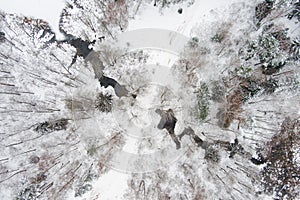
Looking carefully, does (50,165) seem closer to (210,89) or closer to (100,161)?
(100,161)

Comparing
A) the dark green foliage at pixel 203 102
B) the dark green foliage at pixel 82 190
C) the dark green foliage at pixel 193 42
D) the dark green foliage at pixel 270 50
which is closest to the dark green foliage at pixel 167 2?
the dark green foliage at pixel 193 42

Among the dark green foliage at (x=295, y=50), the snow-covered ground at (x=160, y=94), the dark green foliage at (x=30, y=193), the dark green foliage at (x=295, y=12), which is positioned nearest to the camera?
the dark green foliage at (x=295, y=50)

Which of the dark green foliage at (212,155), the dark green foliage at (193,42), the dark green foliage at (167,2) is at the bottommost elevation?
the dark green foliage at (212,155)

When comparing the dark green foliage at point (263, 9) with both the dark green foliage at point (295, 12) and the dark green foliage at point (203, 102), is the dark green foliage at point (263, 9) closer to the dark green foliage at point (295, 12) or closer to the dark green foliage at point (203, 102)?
the dark green foliage at point (295, 12)

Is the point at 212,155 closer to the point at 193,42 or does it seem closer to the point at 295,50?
the point at 193,42

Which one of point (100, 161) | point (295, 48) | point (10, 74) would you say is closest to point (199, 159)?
point (100, 161)

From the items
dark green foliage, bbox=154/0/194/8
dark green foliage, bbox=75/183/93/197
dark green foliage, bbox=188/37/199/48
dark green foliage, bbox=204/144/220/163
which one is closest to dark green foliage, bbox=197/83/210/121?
dark green foliage, bbox=204/144/220/163
